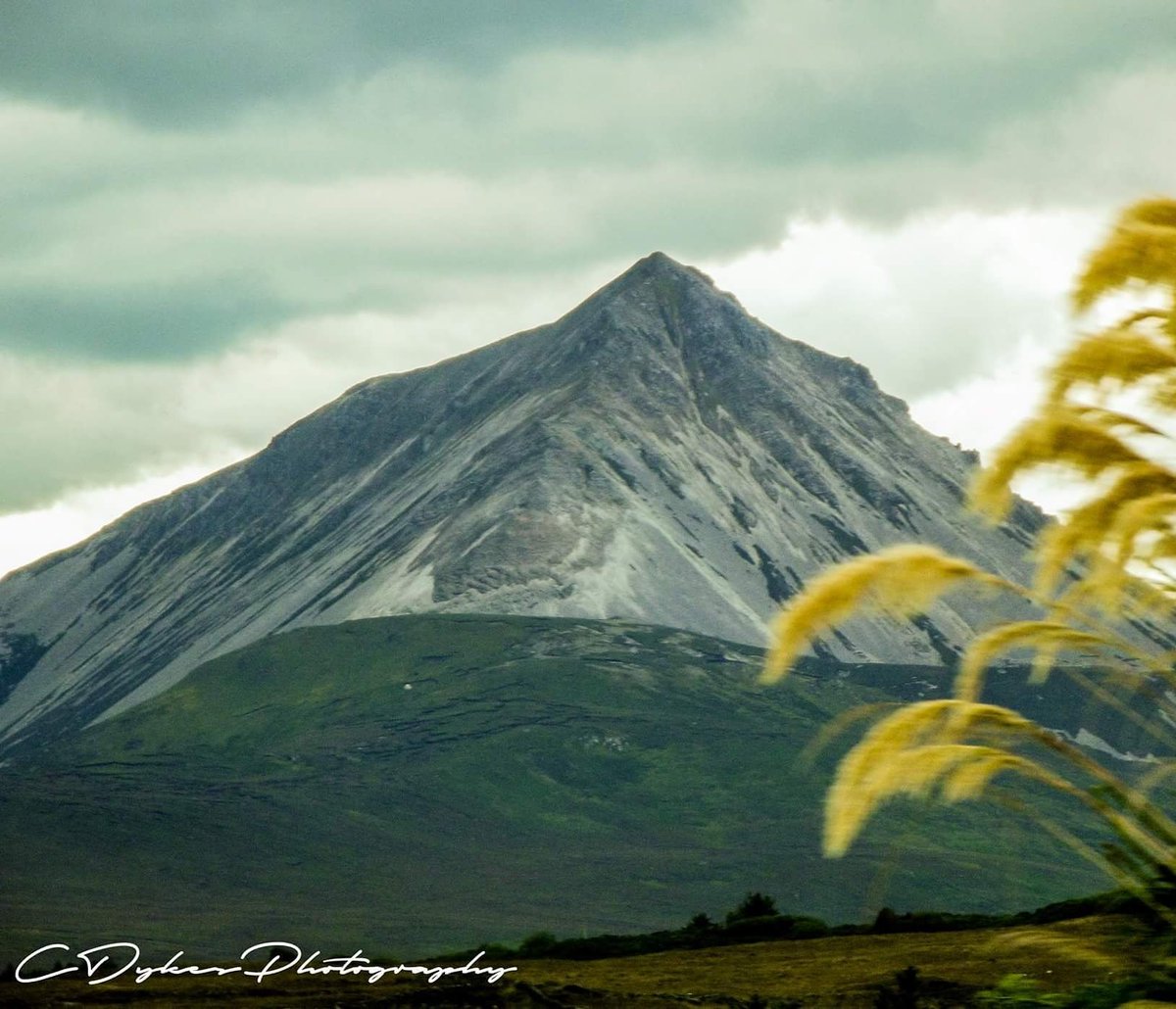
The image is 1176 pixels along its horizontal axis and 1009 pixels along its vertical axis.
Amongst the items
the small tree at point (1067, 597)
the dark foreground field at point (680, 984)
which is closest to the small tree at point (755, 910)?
the dark foreground field at point (680, 984)

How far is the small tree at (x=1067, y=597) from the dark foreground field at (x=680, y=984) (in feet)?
84.0

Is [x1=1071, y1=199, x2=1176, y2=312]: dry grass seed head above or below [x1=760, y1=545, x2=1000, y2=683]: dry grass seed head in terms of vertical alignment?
above

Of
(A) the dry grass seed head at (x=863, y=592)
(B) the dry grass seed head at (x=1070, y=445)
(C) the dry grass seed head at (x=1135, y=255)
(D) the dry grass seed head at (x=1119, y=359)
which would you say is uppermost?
(C) the dry grass seed head at (x=1135, y=255)

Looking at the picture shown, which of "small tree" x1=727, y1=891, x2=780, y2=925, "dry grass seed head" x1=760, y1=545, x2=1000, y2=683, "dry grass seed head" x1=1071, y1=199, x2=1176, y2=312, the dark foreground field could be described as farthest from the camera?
"small tree" x1=727, y1=891, x2=780, y2=925

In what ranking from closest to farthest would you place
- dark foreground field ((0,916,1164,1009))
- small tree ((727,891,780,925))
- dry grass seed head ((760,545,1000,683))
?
dry grass seed head ((760,545,1000,683))
dark foreground field ((0,916,1164,1009))
small tree ((727,891,780,925))

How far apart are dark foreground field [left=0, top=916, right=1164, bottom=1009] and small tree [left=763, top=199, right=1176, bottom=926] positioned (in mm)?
25593

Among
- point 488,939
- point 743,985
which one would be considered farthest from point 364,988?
point 488,939

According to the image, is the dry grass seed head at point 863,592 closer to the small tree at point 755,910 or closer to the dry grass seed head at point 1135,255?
the dry grass seed head at point 1135,255

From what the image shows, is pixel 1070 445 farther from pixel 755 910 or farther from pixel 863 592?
pixel 755 910

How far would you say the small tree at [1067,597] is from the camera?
5211mm

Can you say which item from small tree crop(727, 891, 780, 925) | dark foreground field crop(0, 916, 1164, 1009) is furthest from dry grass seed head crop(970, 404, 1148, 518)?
small tree crop(727, 891, 780, 925)

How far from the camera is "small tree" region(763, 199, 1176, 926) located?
17.1 ft

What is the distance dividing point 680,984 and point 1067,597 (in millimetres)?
39101

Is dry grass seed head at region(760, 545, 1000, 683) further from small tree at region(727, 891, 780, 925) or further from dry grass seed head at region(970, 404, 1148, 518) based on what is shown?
small tree at region(727, 891, 780, 925)
